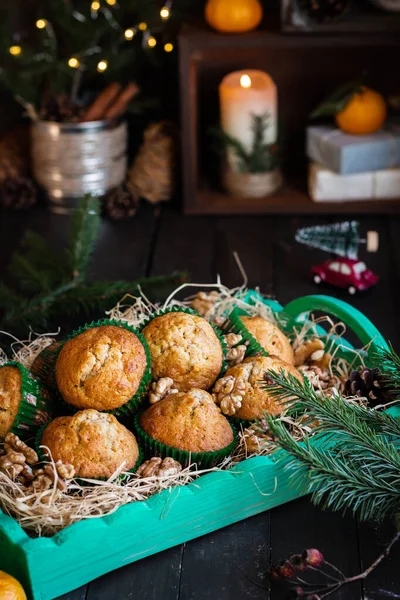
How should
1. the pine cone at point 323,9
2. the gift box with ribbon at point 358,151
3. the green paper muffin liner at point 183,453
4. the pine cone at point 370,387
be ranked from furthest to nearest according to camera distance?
the gift box with ribbon at point 358,151 < the pine cone at point 323,9 < the pine cone at point 370,387 < the green paper muffin liner at point 183,453

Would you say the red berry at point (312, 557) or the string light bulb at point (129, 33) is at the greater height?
the string light bulb at point (129, 33)

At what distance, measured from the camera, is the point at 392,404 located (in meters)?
1.27

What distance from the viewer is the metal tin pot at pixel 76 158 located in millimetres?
2420

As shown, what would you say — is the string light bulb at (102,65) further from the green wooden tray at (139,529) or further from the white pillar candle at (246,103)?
the green wooden tray at (139,529)

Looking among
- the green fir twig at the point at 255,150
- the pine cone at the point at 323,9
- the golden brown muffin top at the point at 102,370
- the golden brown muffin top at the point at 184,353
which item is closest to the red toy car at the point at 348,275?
the green fir twig at the point at 255,150

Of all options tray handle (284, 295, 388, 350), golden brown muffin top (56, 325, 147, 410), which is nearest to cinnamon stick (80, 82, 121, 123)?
tray handle (284, 295, 388, 350)

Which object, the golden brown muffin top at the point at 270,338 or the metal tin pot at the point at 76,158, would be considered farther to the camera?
the metal tin pot at the point at 76,158

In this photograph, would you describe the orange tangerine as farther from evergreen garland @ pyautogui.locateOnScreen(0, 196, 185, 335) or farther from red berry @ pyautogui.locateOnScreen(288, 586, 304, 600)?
red berry @ pyautogui.locateOnScreen(288, 586, 304, 600)

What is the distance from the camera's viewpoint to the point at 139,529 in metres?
1.09

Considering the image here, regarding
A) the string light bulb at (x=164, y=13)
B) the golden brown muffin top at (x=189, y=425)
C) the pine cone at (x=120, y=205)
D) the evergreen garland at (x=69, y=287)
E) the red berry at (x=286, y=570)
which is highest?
the string light bulb at (x=164, y=13)

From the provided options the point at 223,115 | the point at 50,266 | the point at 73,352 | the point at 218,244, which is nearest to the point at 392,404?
the point at 73,352

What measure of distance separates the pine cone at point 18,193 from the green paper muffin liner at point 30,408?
139 cm

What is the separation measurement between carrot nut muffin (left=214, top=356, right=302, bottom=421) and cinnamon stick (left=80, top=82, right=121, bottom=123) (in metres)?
1.40

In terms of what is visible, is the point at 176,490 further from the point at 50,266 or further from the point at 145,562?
the point at 50,266
